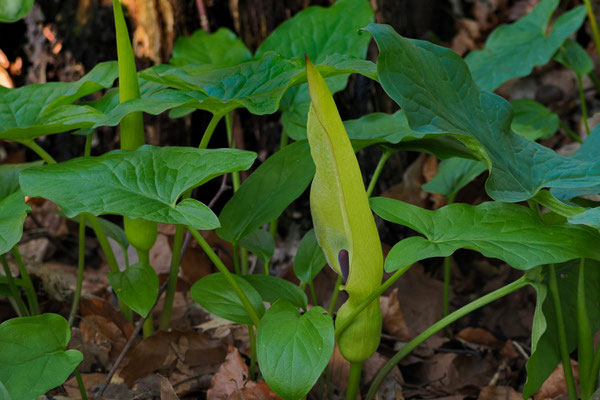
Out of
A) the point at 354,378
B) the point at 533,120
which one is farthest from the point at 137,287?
the point at 533,120

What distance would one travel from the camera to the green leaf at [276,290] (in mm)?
973

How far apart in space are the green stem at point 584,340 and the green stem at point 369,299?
290 millimetres

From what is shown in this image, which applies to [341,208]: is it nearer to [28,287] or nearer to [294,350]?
[294,350]

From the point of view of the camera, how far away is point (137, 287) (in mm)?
1010

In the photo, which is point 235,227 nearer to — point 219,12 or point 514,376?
point 514,376

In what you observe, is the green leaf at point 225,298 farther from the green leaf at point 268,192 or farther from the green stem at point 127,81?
the green stem at point 127,81

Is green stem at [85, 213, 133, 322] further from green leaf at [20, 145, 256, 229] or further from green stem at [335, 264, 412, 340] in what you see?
green stem at [335, 264, 412, 340]

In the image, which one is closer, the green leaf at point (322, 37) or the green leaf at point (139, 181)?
the green leaf at point (139, 181)

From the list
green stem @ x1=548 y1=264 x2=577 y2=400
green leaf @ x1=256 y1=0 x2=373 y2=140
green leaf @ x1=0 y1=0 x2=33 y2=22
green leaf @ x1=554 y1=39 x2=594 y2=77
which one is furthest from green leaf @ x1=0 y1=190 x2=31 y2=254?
green leaf @ x1=554 y1=39 x2=594 y2=77

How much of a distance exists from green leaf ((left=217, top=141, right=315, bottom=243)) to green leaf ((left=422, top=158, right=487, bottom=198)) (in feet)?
1.18

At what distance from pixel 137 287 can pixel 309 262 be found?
289mm

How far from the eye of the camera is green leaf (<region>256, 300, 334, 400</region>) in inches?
30.0

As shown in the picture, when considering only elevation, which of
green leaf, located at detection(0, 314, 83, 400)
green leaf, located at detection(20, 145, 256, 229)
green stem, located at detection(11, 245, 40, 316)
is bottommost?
green stem, located at detection(11, 245, 40, 316)

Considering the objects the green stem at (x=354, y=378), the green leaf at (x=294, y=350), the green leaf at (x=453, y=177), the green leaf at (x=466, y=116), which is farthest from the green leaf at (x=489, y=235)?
the green leaf at (x=453, y=177)
